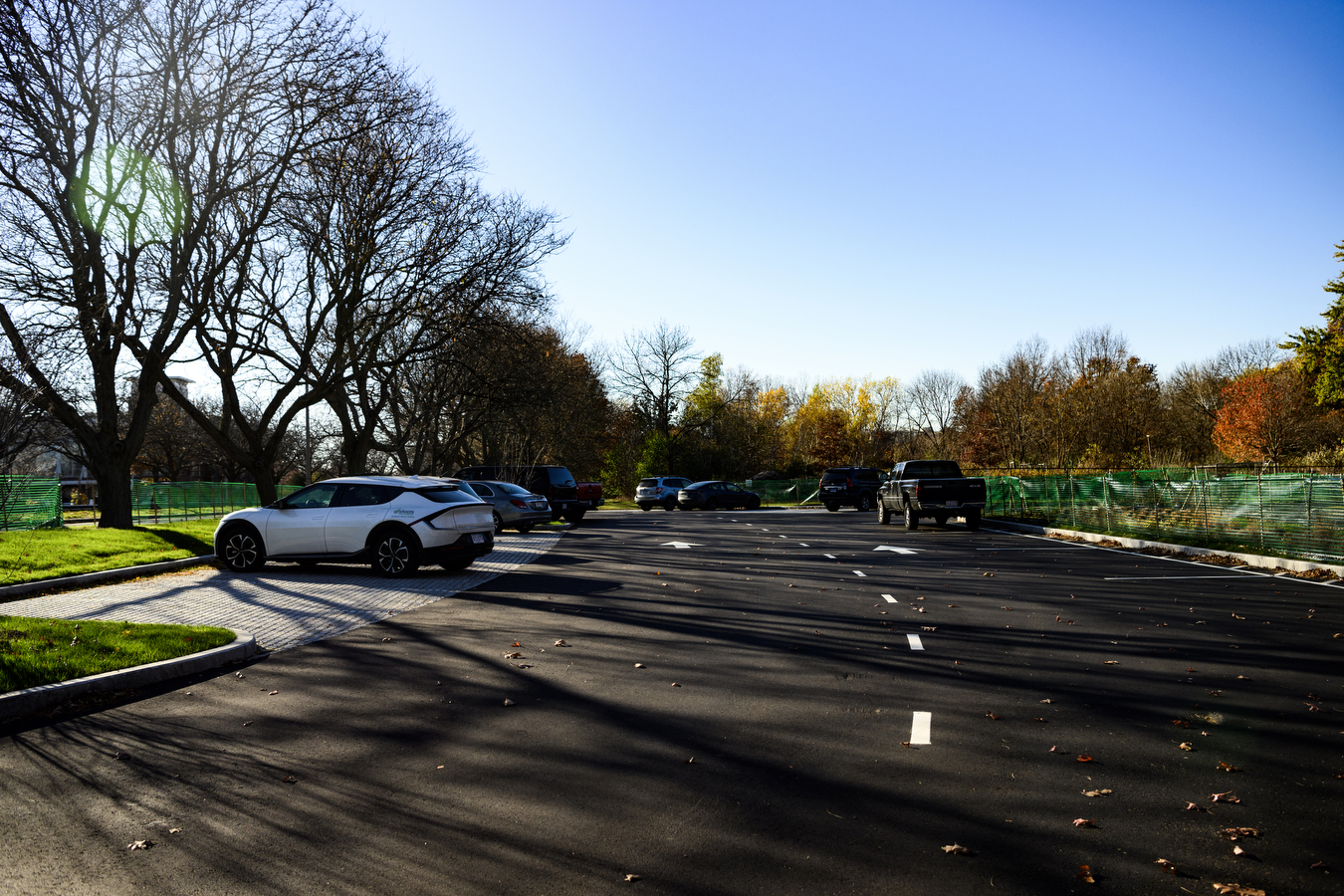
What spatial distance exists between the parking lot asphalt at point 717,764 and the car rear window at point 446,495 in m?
5.36

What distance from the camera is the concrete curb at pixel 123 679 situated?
662 centimetres

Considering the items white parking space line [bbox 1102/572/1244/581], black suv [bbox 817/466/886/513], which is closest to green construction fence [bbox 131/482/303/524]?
black suv [bbox 817/466/886/513]

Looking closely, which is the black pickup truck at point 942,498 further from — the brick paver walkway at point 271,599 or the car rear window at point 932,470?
the brick paver walkway at point 271,599

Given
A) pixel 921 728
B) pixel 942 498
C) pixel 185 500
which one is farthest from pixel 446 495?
pixel 185 500

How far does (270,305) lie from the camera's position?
91.4 ft

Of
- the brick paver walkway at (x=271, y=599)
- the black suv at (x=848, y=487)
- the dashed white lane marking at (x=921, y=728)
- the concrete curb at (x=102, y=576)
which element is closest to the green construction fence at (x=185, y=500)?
the concrete curb at (x=102, y=576)

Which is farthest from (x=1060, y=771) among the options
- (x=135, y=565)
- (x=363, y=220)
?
(x=363, y=220)

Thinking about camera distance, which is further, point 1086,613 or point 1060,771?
point 1086,613

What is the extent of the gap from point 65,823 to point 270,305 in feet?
84.6

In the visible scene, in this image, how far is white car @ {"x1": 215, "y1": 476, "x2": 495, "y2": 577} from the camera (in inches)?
606

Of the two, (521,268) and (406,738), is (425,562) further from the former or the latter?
(521,268)

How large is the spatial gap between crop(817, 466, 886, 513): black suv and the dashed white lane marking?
130 feet

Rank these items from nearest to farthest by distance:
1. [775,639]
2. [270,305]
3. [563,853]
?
[563,853] → [775,639] → [270,305]

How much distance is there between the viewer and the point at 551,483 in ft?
108
